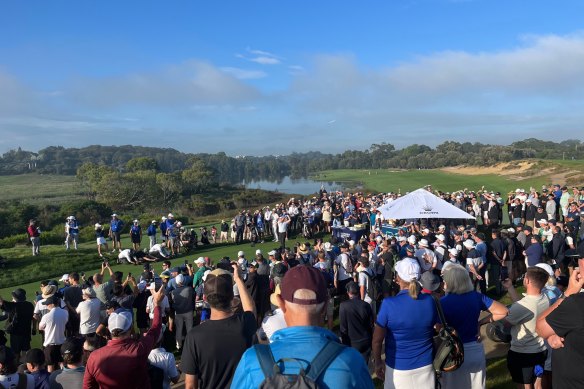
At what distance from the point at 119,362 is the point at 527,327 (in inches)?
168

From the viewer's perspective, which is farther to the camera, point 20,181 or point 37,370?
point 20,181

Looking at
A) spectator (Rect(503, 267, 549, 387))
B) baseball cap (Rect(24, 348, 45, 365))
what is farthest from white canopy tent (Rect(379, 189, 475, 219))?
baseball cap (Rect(24, 348, 45, 365))

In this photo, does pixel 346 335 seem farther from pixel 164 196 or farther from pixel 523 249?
pixel 164 196

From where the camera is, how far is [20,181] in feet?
372

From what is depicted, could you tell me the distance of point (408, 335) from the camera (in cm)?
394

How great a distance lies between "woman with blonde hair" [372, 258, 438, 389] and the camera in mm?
3926

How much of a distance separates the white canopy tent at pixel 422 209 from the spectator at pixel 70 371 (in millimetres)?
12674

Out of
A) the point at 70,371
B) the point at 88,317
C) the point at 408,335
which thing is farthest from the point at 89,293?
the point at 408,335

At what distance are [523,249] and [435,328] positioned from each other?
9075 millimetres

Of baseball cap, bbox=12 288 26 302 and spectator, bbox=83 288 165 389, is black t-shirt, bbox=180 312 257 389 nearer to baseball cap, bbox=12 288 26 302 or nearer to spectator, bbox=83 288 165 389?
spectator, bbox=83 288 165 389

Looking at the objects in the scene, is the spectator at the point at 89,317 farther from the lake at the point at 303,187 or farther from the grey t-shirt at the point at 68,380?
the lake at the point at 303,187

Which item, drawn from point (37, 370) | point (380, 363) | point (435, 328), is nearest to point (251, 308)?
point (380, 363)

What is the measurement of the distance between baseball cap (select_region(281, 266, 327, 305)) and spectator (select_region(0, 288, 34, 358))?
23.4 ft

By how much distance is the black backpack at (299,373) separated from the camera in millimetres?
1707
